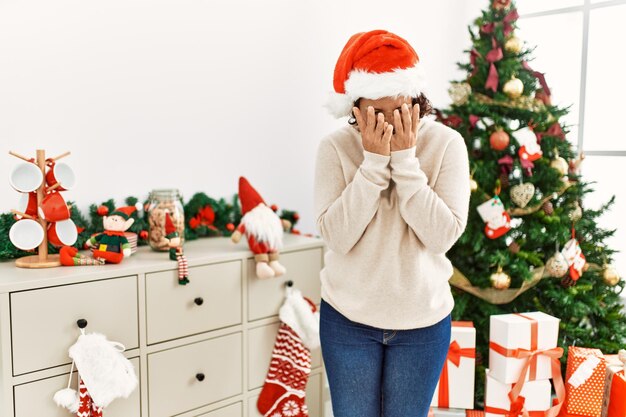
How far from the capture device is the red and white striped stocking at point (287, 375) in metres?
2.18

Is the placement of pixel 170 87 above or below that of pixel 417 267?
above

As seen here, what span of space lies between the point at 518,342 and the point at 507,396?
0.67 ft

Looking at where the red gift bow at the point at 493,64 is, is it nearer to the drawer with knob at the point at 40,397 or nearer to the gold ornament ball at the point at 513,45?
the gold ornament ball at the point at 513,45

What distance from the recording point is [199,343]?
199cm

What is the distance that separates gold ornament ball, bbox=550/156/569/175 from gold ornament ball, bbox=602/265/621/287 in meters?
0.43

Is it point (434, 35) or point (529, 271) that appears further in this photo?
point (434, 35)

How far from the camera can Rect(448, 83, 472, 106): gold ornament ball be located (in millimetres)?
2281

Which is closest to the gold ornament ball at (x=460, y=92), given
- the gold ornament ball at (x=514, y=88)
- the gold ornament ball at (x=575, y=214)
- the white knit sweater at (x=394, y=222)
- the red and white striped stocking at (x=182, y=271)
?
the gold ornament ball at (x=514, y=88)

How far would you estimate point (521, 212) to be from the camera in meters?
2.24

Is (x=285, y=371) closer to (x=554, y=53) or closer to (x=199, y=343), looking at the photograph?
(x=199, y=343)

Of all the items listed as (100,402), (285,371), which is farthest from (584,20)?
(100,402)

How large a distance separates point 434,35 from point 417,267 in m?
2.12

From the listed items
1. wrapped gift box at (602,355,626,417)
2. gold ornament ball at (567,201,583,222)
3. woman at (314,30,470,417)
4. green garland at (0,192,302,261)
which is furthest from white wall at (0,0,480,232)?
wrapped gift box at (602,355,626,417)

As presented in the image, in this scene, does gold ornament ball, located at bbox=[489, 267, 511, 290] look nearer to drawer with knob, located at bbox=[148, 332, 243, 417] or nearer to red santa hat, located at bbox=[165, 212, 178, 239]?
drawer with knob, located at bbox=[148, 332, 243, 417]
